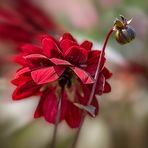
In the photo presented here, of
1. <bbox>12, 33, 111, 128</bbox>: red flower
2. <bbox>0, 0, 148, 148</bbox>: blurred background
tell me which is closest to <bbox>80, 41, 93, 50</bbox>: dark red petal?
<bbox>12, 33, 111, 128</bbox>: red flower

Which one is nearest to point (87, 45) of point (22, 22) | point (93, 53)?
point (93, 53)

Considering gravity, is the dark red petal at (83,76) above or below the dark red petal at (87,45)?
below

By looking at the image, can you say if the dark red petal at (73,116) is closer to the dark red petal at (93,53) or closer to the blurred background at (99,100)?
the dark red petal at (93,53)

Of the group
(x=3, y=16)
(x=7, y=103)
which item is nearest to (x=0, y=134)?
(x=7, y=103)

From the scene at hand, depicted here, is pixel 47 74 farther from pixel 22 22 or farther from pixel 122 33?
pixel 22 22

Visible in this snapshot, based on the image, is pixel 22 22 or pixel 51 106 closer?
pixel 51 106

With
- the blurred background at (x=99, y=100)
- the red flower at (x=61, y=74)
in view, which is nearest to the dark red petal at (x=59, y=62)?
the red flower at (x=61, y=74)
